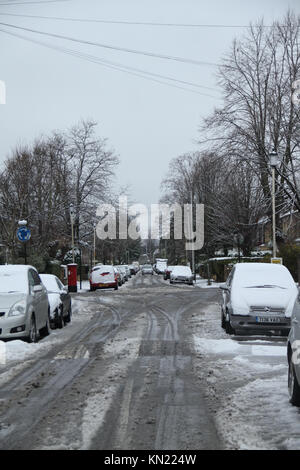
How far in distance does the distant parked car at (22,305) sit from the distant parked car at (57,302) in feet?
4.47

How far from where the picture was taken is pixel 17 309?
39.7 ft

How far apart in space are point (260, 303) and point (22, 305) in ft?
16.5

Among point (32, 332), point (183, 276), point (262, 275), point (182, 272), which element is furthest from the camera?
point (182, 272)

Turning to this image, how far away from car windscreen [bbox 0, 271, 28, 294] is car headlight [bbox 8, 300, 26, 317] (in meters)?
0.49

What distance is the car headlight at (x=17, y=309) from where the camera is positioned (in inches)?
473

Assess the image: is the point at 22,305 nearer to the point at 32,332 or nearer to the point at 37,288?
the point at 32,332

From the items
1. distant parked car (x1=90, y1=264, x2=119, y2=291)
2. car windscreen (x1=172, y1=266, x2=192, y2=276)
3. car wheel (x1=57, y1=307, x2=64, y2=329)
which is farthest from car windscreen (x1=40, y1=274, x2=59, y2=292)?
car windscreen (x1=172, y1=266, x2=192, y2=276)

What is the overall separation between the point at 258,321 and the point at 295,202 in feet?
72.3

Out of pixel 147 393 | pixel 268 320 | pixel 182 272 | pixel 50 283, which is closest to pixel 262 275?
pixel 268 320

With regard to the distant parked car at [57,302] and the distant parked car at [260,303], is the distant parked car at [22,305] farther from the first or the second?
the distant parked car at [260,303]

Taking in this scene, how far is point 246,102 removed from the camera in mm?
36969

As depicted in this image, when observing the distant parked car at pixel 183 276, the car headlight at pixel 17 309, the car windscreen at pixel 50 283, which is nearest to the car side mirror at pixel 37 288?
the car headlight at pixel 17 309

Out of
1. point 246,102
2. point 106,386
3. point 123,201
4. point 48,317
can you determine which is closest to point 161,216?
point 123,201
